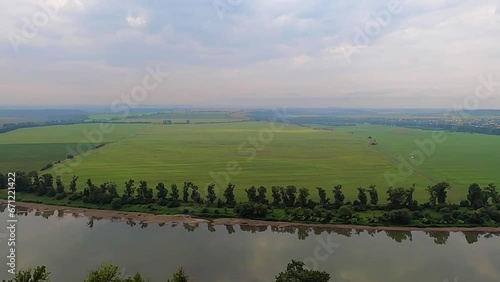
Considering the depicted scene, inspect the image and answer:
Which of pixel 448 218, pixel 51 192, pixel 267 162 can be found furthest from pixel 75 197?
pixel 448 218

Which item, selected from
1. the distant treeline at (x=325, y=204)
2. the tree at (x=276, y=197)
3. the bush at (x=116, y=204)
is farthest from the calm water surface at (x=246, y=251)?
the tree at (x=276, y=197)

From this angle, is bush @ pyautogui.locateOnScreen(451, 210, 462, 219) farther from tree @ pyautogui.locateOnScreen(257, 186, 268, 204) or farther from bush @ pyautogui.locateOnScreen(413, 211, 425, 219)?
tree @ pyautogui.locateOnScreen(257, 186, 268, 204)

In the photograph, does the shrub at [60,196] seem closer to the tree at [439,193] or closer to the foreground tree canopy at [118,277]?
the foreground tree canopy at [118,277]

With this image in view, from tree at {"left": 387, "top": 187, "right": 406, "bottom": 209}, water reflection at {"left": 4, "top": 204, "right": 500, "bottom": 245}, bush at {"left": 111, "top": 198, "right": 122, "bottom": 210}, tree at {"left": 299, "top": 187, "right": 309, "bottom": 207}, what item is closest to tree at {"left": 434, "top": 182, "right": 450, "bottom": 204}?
tree at {"left": 387, "top": 187, "right": 406, "bottom": 209}

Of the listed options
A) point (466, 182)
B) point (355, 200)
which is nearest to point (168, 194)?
point (355, 200)

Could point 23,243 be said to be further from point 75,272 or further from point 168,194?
point 168,194

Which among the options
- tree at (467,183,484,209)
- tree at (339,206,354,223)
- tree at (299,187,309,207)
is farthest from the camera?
tree at (299,187,309,207)
